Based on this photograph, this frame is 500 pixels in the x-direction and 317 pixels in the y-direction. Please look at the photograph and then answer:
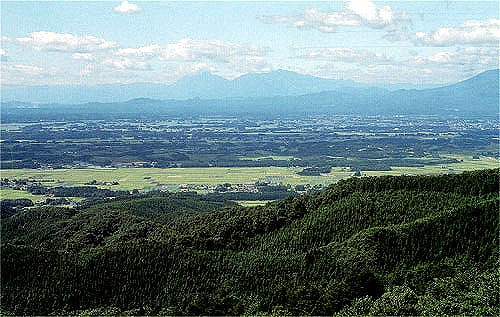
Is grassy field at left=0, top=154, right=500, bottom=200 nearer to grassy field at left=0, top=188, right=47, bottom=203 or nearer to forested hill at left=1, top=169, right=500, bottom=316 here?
grassy field at left=0, top=188, right=47, bottom=203

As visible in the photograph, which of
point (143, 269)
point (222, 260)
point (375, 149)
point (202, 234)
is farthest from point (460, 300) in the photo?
point (375, 149)

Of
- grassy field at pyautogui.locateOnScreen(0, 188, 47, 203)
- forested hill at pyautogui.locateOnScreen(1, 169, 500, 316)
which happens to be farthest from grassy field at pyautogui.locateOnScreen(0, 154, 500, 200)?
forested hill at pyautogui.locateOnScreen(1, 169, 500, 316)

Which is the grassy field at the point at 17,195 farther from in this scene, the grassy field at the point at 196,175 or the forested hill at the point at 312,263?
the forested hill at the point at 312,263

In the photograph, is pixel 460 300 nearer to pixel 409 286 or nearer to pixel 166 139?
pixel 409 286

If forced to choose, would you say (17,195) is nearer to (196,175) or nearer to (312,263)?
(196,175)

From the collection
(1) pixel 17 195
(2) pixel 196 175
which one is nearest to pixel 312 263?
(1) pixel 17 195
